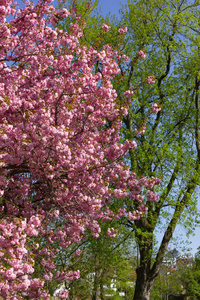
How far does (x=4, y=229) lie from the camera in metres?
6.45

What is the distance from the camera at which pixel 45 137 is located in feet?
22.7

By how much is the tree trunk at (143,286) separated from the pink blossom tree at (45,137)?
6.77 metres

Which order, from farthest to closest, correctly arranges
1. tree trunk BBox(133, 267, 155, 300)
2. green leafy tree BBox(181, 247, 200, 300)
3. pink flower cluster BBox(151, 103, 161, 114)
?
1. green leafy tree BBox(181, 247, 200, 300)
2. tree trunk BBox(133, 267, 155, 300)
3. pink flower cluster BBox(151, 103, 161, 114)

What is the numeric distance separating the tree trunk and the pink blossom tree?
22.2 feet

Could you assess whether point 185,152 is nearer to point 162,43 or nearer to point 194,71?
point 194,71

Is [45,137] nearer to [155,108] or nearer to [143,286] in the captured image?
[155,108]

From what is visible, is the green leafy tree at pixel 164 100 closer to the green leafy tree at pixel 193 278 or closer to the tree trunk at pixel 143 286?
the tree trunk at pixel 143 286

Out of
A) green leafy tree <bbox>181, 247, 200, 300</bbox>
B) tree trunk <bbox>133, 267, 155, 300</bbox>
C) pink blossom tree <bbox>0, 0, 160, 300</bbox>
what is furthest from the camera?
green leafy tree <bbox>181, 247, 200, 300</bbox>

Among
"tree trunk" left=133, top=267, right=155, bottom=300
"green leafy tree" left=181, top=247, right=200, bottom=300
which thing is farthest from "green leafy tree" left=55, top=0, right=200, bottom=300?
"green leafy tree" left=181, top=247, right=200, bottom=300

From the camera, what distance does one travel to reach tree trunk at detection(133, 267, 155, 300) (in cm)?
1620

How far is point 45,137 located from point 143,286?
12.0m

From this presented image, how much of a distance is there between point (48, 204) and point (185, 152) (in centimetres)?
1094

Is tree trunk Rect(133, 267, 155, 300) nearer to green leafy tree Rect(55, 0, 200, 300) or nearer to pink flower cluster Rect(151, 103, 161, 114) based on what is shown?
green leafy tree Rect(55, 0, 200, 300)

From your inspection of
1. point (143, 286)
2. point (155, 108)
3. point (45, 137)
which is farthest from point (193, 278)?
point (45, 137)
